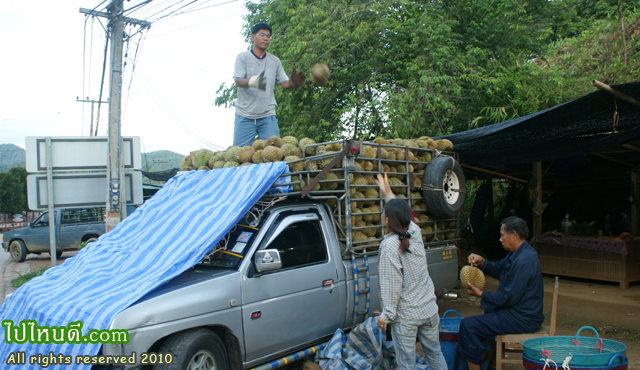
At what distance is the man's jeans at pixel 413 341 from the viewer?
11.5 ft

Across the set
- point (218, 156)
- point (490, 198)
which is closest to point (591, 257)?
point (490, 198)

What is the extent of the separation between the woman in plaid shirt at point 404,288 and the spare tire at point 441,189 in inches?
79.2

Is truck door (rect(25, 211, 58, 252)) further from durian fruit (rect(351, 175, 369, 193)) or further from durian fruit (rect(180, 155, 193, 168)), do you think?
durian fruit (rect(351, 175, 369, 193))

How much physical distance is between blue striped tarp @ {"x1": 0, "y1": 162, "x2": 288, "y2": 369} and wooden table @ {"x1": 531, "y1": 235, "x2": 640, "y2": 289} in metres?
6.99

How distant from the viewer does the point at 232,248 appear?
402 centimetres

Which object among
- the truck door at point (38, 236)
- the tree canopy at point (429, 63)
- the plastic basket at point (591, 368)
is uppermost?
the tree canopy at point (429, 63)

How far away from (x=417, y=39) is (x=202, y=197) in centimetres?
935

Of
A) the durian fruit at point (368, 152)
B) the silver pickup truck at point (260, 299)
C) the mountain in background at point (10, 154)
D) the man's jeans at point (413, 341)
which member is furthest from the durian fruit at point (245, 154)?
the mountain in background at point (10, 154)

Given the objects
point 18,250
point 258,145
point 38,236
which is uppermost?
point 258,145

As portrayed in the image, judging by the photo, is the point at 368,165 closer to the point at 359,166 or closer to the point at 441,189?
the point at 359,166

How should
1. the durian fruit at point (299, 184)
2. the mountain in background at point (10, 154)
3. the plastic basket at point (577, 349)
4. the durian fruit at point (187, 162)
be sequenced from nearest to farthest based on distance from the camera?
the plastic basket at point (577, 349) → the durian fruit at point (299, 184) → the durian fruit at point (187, 162) → the mountain in background at point (10, 154)

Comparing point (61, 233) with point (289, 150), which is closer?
point (289, 150)

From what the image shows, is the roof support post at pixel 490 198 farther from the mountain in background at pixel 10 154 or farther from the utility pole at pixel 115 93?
the mountain in background at pixel 10 154

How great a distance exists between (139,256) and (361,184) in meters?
2.32
